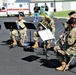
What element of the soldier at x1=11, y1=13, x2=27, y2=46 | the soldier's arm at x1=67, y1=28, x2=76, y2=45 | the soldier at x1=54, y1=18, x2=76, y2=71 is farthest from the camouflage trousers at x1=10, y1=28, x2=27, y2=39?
the soldier's arm at x1=67, y1=28, x2=76, y2=45

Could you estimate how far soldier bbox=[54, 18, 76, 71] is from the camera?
9961mm

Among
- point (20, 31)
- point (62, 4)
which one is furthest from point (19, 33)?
point (62, 4)

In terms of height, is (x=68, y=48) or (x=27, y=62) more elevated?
(x=68, y=48)

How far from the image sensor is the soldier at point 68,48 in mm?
9961

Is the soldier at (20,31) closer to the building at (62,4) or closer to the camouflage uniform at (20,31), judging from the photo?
the camouflage uniform at (20,31)

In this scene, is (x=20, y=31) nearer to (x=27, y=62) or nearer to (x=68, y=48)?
(x=27, y=62)

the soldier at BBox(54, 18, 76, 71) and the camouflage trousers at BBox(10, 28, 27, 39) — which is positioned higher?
the soldier at BBox(54, 18, 76, 71)

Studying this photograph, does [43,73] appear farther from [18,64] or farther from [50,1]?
[50,1]

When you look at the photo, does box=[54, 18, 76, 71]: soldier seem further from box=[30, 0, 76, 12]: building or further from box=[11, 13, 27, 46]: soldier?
box=[30, 0, 76, 12]: building

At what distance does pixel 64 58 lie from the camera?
10.2 metres

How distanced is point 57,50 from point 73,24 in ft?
3.13

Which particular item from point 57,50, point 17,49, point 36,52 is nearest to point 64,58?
point 57,50

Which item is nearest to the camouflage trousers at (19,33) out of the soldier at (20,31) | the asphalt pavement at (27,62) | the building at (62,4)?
the soldier at (20,31)

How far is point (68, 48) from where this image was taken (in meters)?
10.2
